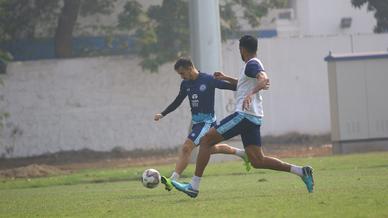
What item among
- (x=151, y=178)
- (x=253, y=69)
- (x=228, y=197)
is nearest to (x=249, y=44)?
(x=253, y=69)

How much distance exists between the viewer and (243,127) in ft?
37.8

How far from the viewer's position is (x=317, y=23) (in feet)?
116

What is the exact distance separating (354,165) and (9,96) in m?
13.4

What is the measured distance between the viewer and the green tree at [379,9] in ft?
101

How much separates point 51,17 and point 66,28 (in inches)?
27.2

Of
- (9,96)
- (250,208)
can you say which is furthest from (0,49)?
(250,208)

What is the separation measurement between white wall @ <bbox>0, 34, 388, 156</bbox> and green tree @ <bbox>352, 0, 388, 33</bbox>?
253cm

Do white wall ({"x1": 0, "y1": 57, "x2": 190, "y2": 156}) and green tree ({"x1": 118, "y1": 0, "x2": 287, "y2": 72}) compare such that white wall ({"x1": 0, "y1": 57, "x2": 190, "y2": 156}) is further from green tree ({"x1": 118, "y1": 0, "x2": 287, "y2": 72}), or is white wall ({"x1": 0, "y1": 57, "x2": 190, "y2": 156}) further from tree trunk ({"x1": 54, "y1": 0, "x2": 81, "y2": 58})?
tree trunk ({"x1": 54, "y1": 0, "x2": 81, "y2": 58})

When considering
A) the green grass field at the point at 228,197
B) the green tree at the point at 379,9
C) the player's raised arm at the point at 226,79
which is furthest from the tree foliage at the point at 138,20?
the player's raised arm at the point at 226,79

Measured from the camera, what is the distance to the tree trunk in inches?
1155

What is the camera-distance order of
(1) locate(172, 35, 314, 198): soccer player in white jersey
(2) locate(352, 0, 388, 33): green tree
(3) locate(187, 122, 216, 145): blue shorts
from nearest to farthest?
(1) locate(172, 35, 314, 198): soccer player in white jersey, (3) locate(187, 122, 216, 145): blue shorts, (2) locate(352, 0, 388, 33): green tree

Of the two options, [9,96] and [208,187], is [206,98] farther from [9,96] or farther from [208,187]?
[9,96]

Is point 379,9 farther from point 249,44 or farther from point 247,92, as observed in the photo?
point 247,92

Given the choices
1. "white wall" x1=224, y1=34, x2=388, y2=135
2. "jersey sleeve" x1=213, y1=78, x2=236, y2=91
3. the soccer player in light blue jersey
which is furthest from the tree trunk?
"jersey sleeve" x1=213, y1=78, x2=236, y2=91
